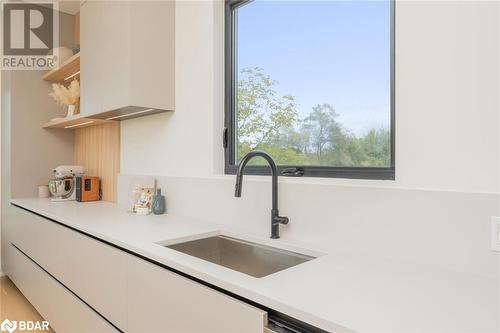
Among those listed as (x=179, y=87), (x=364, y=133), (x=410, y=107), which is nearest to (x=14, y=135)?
(x=179, y=87)

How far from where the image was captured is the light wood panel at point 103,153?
A: 292 cm

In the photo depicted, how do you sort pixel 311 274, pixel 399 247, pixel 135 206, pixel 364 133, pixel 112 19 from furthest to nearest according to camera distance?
pixel 135 206 < pixel 112 19 < pixel 364 133 < pixel 399 247 < pixel 311 274

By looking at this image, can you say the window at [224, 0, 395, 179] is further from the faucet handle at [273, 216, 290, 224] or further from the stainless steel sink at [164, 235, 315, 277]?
the stainless steel sink at [164, 235, 315, 277]

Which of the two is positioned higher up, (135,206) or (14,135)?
(14,135)

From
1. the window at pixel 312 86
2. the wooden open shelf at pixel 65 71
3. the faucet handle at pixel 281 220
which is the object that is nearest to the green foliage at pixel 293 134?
the window at pixel 312 86

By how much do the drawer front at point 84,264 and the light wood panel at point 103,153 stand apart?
0.62m

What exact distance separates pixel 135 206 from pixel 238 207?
0.87 meters

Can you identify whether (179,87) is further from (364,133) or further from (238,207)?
(364,133)

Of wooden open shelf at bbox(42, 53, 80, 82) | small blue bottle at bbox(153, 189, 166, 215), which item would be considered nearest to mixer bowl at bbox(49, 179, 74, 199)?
wooden open shelf at bbox(42, 53, 80, 82)

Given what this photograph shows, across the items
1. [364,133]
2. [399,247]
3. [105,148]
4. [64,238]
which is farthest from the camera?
[105,148]

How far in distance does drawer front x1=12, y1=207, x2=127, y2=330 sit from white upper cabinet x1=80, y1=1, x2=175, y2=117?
839 millimetres

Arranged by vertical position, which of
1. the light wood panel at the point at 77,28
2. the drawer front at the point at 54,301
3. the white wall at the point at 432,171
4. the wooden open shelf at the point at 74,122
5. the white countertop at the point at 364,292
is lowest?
the drawer front at the point at 54,301

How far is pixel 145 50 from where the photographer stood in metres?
2.12

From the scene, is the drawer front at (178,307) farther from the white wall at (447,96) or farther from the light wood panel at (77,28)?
the light wood panel at (77,28)
